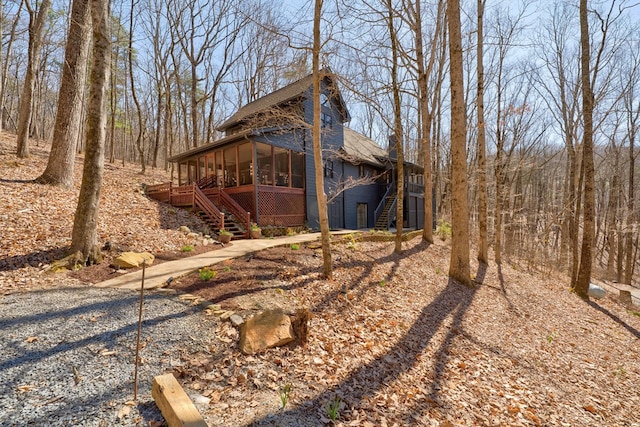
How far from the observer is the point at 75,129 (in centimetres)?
996

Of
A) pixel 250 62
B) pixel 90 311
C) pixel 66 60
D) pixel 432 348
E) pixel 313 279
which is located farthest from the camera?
pixel 250 62

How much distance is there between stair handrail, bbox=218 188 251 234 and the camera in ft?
38.6

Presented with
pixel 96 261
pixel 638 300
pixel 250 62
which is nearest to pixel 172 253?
pixel 96 261

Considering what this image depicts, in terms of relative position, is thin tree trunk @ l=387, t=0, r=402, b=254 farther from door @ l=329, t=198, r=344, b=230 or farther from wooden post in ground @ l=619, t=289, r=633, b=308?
wooden post in ground @ l=619, t=289, r=633, b=308

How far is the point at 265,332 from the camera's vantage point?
3.64 meters

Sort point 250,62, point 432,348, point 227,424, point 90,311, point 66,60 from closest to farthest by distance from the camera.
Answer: point 227,424
point 90,311
point 432,348
point 66,60
point 250,62

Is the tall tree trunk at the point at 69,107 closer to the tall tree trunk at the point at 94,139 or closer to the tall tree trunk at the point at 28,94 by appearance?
the tall tree trunk at the point at 94,139

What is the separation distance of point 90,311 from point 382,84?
9.44 metres

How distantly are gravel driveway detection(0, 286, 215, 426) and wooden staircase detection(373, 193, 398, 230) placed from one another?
1463 cm

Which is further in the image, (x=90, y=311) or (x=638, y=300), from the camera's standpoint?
(x=638, y=300)

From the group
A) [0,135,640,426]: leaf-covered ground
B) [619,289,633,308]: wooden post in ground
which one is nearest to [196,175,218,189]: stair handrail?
[0,135,640,426]: leaf-covered ground

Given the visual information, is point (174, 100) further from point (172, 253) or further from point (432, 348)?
point (432, 348)

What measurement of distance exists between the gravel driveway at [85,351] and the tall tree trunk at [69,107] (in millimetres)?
7090

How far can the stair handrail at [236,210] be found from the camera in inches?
463
